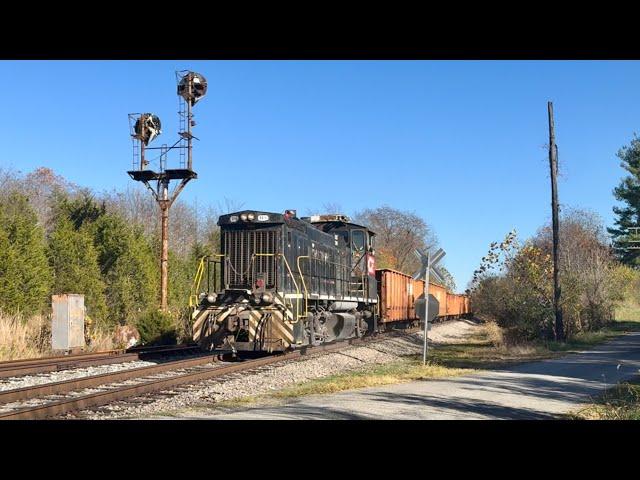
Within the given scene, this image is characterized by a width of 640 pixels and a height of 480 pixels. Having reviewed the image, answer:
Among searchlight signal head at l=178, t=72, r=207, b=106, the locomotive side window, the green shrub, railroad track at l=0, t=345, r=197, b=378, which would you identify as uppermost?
searchlight signal head at l=178, t=72, r=207, b=106

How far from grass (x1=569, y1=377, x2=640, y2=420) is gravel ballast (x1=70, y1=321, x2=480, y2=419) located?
5.63 metres

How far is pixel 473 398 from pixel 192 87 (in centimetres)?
2175

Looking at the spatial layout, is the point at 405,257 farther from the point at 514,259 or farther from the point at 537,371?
the point at 537,371

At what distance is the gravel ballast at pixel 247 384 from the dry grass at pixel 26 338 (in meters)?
8.36

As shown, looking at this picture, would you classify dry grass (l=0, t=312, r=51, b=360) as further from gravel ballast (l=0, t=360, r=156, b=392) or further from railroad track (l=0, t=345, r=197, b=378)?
gravel ballast (l=0, t=360, r=156, b=392)

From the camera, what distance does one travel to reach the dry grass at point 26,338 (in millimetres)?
18031

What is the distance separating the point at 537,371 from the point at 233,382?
24.0 feet

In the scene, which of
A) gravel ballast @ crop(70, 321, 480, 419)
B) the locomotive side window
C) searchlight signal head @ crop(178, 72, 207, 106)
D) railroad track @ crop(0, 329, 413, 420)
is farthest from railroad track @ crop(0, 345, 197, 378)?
searchlight signal head @ crop(178, 72, 207, 106)

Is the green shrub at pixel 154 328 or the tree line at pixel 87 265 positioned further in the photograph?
the green shrub at pixel 154 328

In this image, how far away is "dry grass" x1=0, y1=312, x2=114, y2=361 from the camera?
18031mm

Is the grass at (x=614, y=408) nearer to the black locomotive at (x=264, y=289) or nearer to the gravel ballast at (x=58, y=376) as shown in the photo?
the black locomotive at (x=264, y=289)

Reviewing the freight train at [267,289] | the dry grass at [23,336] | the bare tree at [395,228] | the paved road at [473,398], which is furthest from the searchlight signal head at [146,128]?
the bare tree at [395,228]
